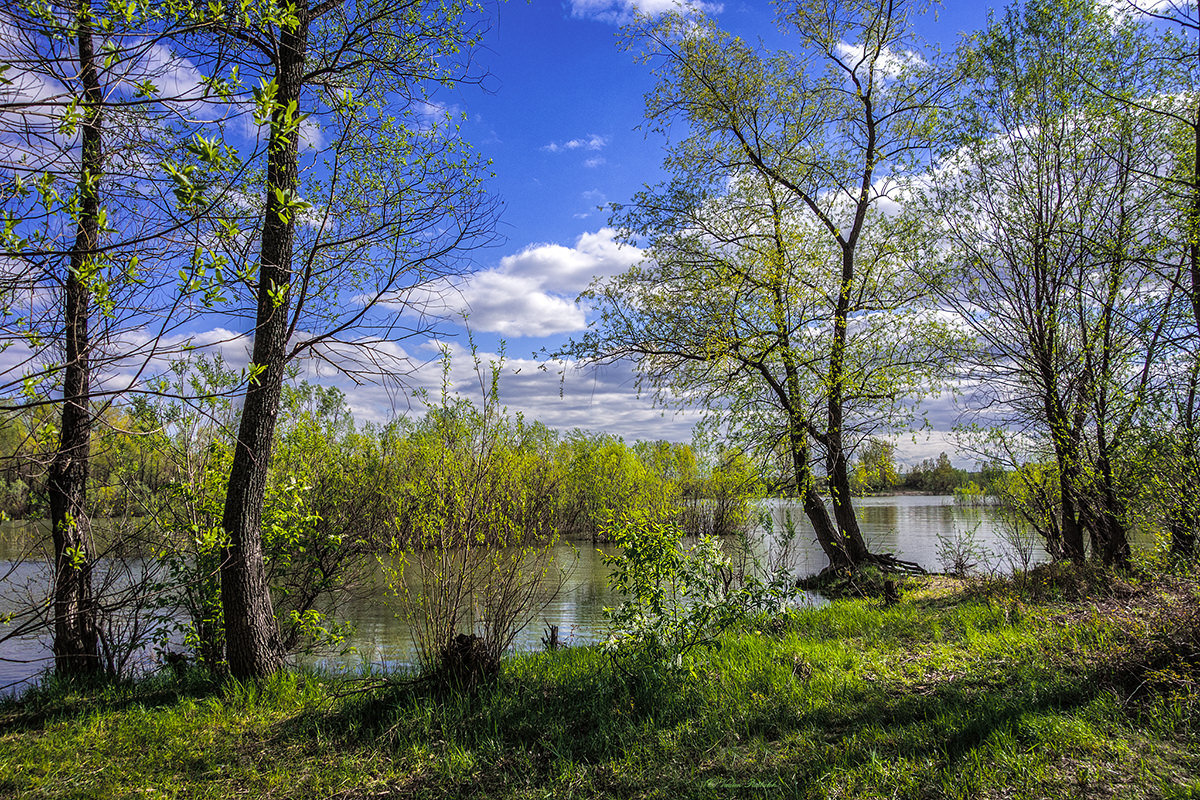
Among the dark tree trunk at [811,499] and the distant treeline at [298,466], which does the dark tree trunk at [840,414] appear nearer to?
the dark tree trunk at [811,499]

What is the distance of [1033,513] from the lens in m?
9.10

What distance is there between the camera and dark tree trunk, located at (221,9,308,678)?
16.9ft

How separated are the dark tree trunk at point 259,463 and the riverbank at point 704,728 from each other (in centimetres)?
37

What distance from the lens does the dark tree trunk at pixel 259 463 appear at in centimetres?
514

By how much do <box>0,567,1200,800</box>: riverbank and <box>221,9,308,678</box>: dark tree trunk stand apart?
1.22 feet

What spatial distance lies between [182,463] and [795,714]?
623 cm

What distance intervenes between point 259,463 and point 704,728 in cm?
418

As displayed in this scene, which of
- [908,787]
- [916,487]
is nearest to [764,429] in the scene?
[908,787]

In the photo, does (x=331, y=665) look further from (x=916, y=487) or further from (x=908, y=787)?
(x=916, y=487)

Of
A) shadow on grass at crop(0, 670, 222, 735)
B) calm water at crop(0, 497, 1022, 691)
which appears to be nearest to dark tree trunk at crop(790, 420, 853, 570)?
calm water at crop(0, 497, 1022, 691)

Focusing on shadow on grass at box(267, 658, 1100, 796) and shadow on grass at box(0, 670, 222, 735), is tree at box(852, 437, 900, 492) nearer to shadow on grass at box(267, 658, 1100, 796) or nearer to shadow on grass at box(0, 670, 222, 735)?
shadow on grass at box(267, 658, 1100, 796)

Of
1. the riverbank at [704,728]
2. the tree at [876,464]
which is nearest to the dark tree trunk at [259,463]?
the riverbank at [704,728]

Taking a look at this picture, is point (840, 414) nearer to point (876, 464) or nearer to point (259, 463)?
point (876, 464)

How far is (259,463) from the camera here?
17.2ft
